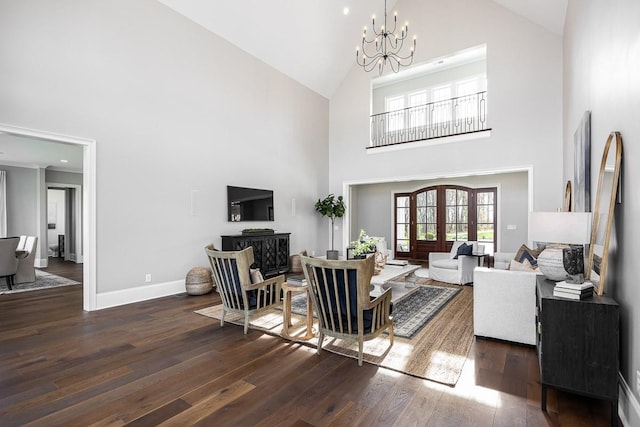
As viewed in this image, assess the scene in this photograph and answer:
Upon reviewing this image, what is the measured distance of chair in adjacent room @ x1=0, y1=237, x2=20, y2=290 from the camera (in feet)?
18.3

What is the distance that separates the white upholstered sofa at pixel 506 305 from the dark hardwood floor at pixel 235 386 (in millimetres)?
118

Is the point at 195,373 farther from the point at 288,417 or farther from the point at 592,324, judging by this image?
the point at 592,324

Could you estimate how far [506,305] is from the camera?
3.23m

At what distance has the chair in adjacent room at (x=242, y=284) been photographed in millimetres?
3441

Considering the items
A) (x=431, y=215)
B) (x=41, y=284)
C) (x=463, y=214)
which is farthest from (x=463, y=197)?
(x=41, y=284)

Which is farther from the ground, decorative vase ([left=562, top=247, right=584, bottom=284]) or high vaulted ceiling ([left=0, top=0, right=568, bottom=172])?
high vaulted ceiling ([left=0, top=0, right=568, bottom=172])

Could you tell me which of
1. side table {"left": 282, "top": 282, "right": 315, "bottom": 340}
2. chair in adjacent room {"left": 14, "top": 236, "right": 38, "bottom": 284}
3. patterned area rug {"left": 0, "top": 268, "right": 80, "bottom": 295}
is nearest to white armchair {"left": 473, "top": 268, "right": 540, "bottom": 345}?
side table {"left": 282, "top": 282, "right": 315, "bottom": 340}

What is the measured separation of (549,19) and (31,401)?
8.23 m

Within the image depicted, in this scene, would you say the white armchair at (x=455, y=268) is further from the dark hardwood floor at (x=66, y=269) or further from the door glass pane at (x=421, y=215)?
the dark hardwood floor at (x=66, y=269)

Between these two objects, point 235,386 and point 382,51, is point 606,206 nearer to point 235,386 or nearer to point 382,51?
point 235,386

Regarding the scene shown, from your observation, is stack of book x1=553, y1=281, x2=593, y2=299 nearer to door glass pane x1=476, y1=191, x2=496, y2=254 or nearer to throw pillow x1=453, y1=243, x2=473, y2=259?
throw pillow x1=453, y1=243, x2=473, y2=259

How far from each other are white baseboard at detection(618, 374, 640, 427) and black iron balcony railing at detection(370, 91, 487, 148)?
21.9 ft

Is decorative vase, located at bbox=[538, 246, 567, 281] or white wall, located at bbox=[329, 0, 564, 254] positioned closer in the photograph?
decorative vase, located at bbox=[538, 246, 567, 281]

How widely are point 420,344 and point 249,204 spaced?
14.5ft
